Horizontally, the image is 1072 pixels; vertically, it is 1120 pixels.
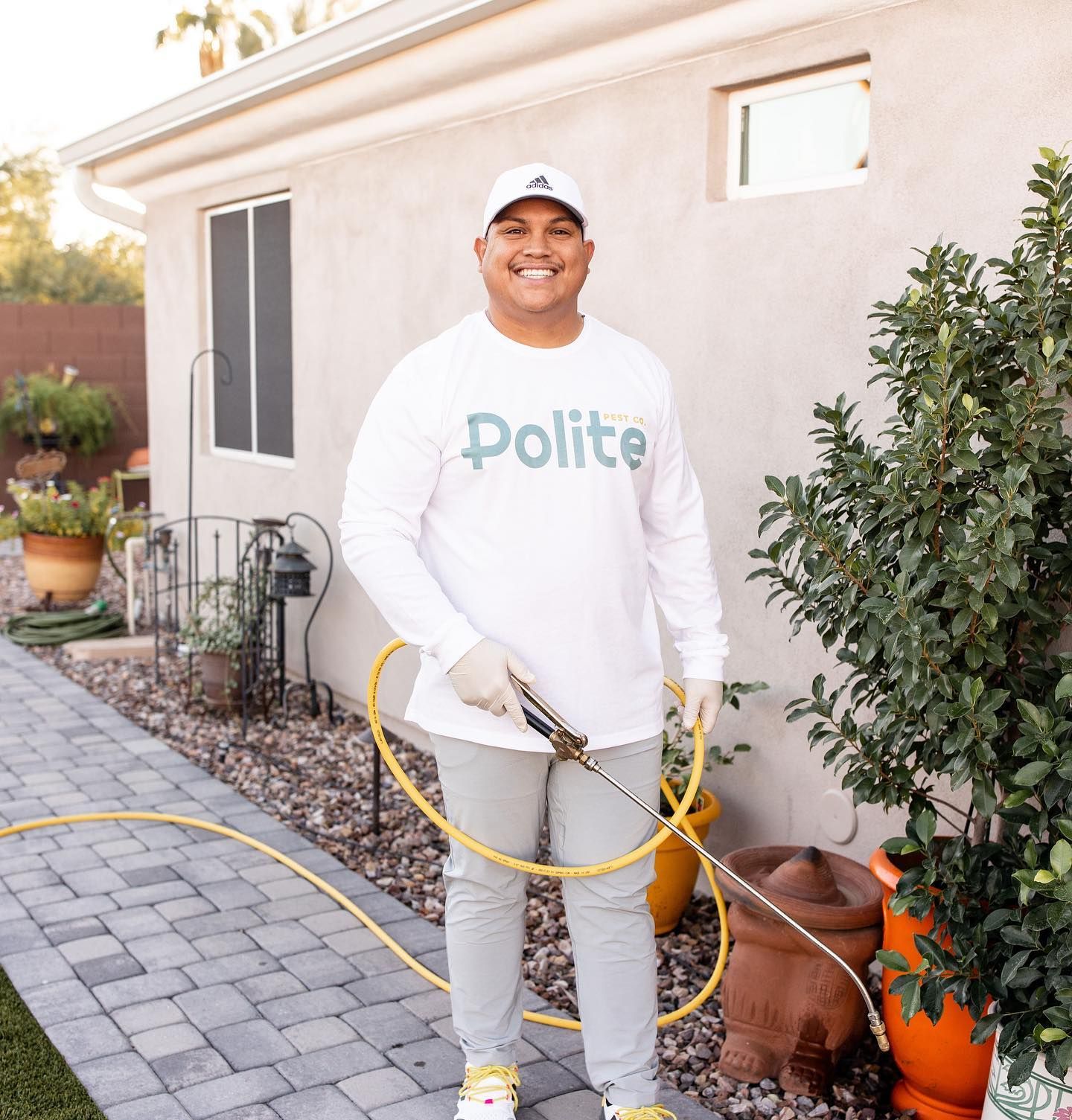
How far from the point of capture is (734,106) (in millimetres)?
3549

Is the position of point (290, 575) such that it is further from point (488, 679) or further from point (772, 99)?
point (488, 679)

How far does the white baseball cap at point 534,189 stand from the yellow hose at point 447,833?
33.1 inches

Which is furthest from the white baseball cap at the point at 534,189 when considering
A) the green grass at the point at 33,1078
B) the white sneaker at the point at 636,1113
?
the green grass at the point at 33,1078

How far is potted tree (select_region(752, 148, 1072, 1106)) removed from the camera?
210 centimetres

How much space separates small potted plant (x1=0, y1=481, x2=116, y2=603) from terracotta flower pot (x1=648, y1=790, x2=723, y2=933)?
533 centimetres

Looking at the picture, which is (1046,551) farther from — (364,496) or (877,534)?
(364,496)

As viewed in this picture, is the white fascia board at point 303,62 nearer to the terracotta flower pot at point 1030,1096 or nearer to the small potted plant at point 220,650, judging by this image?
the small potted plant at point 220,650

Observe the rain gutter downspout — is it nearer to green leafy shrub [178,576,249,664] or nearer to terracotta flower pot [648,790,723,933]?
green leafy shrub [178,576,249,664]

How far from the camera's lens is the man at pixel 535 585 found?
2230mm

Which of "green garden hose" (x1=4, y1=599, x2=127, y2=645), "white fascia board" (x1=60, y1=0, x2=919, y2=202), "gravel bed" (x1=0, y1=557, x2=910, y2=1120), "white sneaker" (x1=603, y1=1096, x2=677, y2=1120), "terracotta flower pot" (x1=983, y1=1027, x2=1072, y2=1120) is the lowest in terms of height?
"gravel bed" (x1=0, y1=557, x2=910, y2=1120)

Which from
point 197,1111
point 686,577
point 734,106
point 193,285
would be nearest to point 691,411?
point 734,106

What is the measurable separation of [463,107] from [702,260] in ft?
4.76

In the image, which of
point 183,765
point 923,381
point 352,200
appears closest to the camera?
point 923,381

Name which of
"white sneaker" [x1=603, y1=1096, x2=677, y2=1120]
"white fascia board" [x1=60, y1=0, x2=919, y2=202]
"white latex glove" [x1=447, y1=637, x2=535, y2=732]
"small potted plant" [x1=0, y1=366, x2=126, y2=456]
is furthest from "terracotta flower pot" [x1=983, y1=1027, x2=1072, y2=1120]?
"small potted plant" [x1=0, y1=366, x2=126, y2=456]
